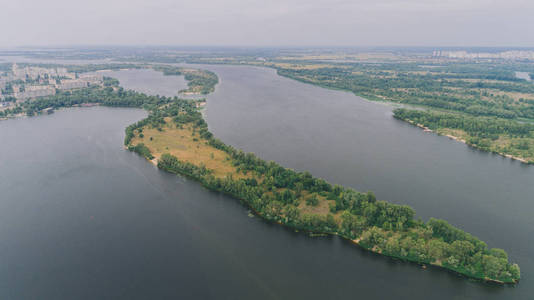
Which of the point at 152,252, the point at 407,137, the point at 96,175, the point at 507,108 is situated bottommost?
the point at 152,252

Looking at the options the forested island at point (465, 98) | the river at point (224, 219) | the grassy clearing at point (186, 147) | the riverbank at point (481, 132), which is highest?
the forested island at point (465, 98)

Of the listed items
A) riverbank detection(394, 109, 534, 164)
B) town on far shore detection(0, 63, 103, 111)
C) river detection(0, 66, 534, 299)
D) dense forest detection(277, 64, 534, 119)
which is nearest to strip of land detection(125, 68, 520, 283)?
river detection(0, 66, 534, 299)

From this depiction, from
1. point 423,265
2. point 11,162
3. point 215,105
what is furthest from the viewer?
point 215,105

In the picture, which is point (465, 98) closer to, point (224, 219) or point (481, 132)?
point (481, 132)

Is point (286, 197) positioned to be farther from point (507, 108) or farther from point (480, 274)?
point (507, 108)

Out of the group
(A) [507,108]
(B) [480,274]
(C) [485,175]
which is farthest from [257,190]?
(A) [507,108]

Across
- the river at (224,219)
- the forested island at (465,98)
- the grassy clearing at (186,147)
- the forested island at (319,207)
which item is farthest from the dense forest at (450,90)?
the grassy clearing at (186,147)

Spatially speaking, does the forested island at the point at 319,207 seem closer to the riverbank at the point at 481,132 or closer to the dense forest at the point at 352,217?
the dense forest at the point at 352,217
